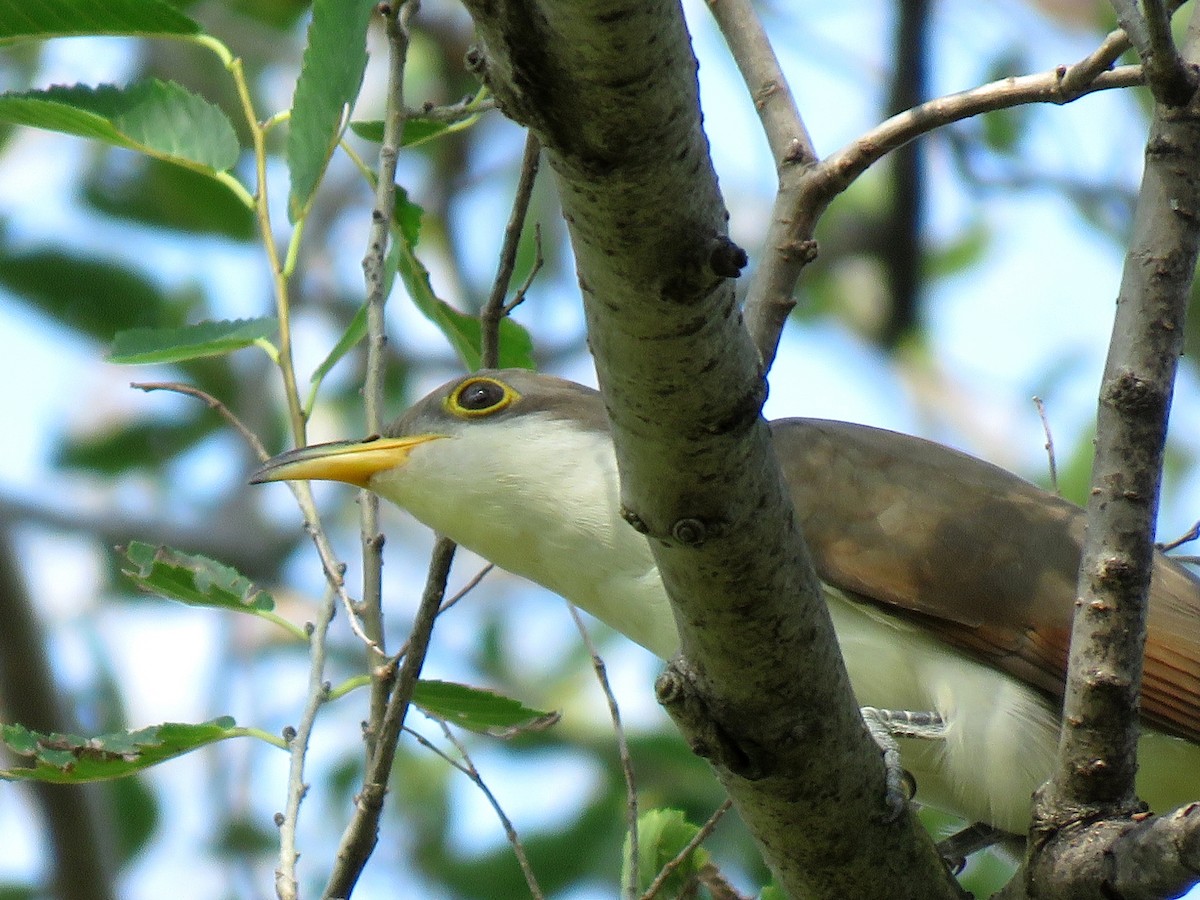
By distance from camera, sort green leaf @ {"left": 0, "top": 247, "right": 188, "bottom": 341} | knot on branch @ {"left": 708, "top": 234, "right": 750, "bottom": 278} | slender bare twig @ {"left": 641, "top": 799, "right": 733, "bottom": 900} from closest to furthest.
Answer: knot on branch @ {"left": 708, "top": 234, "right": 750, "bottom": 278}, slender bare twig @ {"left": 641, "top": 799, "right": 733, "bottom": 900}, green leaf @ {"left": 0, "top": 247, "right": 188, "bottom": 341}

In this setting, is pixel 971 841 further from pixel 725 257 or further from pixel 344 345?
pixel 725 257

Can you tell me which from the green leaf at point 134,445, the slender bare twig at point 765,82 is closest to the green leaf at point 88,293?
the green leaf at point 134,445

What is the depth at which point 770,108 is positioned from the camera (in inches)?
122

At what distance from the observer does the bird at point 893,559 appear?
3.13 m

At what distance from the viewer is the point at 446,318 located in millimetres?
3381

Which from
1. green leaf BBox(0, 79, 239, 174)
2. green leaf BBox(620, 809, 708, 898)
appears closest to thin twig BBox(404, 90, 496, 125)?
green leaf BBox(0, 79, 239, 174)

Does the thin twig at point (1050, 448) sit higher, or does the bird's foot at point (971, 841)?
Answer: the thin twig at point (1050, 448)

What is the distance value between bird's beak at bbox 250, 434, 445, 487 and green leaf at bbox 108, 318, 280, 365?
319 mm

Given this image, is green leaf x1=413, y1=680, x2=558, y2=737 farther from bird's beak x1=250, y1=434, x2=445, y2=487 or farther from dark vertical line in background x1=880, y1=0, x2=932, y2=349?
dark vertical line in background x1=880, y1=0, x2=932, y2=349

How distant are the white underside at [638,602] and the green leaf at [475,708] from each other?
404 mm

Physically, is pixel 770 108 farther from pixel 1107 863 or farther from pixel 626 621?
pixel 1107 863

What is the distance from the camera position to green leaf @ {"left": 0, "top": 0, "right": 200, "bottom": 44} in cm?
290

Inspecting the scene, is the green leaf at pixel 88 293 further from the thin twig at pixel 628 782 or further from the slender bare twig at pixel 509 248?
the slender bare twig at pixel 509 248

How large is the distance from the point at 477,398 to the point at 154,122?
3.24ft
